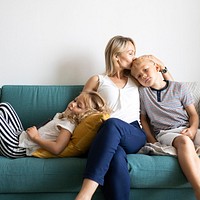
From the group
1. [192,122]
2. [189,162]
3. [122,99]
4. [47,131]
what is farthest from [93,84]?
[189,162]

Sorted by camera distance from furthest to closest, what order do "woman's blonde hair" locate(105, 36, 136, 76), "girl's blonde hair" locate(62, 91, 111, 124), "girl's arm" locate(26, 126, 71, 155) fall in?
"woman's blonde hair" locate(105, 36, 136, 76) → "girl's blonde hair" locate(62, 91, 111, 124) → "girl's arm" locate(26, 126, 71, 155)

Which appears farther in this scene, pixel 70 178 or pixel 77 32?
pixel 77 32

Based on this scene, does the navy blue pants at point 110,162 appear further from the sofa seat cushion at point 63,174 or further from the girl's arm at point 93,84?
the girl's arm at point 93,84

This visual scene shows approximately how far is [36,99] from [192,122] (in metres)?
1.06

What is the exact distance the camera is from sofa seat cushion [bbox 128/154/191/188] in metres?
1.47

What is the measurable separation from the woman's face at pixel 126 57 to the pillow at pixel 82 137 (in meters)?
0.52

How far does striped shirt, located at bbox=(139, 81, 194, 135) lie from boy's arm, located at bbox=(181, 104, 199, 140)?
22mm

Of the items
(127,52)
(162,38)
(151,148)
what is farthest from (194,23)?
(151,148)

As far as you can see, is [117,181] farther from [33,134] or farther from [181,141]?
[33,134]

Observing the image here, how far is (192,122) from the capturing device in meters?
1.86

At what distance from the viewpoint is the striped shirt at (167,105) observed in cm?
188

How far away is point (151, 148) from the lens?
5.35ft

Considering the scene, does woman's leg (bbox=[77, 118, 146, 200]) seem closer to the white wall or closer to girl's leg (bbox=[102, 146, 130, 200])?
girl's leg (bbox=[102, 146, 130, 200])

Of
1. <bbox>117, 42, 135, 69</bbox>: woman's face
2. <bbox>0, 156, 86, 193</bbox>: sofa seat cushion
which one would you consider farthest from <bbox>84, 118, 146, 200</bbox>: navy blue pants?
<bbox>117, 42, 135, 69</bbox>: woman's face
